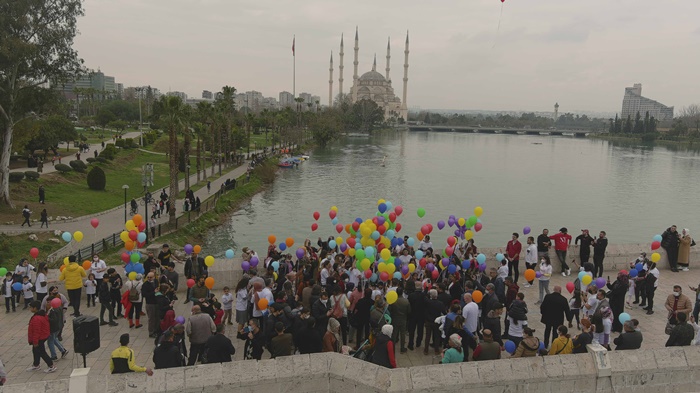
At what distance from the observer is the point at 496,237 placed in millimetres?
30188

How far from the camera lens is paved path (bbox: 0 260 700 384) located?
8.16 meters

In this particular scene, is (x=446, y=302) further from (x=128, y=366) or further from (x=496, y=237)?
(x=496, y=237)

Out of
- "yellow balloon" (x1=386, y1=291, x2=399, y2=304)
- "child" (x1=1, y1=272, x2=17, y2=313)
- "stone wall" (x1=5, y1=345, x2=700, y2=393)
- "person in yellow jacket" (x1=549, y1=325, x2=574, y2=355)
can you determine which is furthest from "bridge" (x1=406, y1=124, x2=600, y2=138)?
"stone wall" (x1=5, y1=345, x2=700, y2=393)

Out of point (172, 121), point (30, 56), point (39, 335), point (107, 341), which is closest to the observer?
point (39, 335)

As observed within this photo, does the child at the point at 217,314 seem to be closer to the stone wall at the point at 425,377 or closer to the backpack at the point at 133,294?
the backpack at the point at 133,294

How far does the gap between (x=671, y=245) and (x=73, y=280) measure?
47.0 feet

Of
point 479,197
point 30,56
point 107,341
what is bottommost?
point 479,197

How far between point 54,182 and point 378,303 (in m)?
30.5

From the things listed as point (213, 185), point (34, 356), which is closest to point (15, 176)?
point (213, 185)

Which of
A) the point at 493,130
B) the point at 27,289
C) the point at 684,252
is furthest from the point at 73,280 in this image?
the point at 493,130

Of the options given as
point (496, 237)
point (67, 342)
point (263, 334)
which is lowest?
point (496, 237)

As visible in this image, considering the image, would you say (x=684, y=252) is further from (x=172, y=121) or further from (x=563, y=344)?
(x=172, y=121)

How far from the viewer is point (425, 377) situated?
21.2 feet

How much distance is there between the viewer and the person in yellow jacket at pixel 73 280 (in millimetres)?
9953
